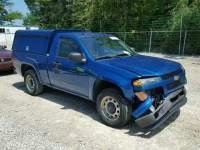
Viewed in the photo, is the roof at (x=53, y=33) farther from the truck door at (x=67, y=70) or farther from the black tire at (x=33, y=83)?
the black tire at (x=33, y=83)

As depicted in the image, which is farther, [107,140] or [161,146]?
[107,140]

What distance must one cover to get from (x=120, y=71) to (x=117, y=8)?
56.1 ft

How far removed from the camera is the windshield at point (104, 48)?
4641 millimetres

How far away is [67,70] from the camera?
4.91 metres

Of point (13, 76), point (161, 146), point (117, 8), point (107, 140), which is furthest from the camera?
point (117, 8)

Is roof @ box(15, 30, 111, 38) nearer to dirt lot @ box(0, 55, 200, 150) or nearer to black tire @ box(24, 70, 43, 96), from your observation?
black tire @ box(24, 70, 43, 96)

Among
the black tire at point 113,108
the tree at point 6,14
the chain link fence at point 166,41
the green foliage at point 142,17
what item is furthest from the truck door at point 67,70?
the tree at point 6,14

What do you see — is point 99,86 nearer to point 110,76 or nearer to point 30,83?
point 110,76

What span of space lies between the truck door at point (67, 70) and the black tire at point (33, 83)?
0.84m

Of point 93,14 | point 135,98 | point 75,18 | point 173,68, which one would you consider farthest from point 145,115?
point 75,18

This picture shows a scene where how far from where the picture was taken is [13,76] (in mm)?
9266

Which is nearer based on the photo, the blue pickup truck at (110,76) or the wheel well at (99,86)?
the blue pickup truck at (110,76)

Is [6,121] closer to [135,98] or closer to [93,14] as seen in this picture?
[135,98]

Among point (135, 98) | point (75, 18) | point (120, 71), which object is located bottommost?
point (135, 98)
